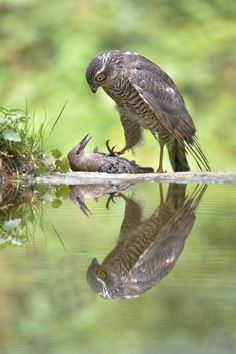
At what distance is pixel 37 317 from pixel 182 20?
10.8 meters

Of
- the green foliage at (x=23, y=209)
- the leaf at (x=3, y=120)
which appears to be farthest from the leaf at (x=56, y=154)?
the green foliage at (x=23, y=209)

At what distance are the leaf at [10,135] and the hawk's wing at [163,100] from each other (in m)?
1.00

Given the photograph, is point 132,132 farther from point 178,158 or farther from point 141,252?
point 141,252

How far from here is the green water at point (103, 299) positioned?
7.77 feet

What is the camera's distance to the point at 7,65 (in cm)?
1261

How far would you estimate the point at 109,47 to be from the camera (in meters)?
12.5

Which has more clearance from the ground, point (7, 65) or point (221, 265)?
point (221, 265)

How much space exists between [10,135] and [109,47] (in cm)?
607

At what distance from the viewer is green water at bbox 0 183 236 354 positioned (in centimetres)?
237

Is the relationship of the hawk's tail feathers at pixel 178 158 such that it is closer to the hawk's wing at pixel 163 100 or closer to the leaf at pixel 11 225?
the hawk's wing at pixel 163 100

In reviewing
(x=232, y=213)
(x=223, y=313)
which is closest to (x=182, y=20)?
(x=232, y=213)

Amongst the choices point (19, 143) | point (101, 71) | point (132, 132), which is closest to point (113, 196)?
point (19, 143)

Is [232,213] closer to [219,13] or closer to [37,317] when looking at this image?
[37,317]

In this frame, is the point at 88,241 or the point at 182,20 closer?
the point at 88,241
